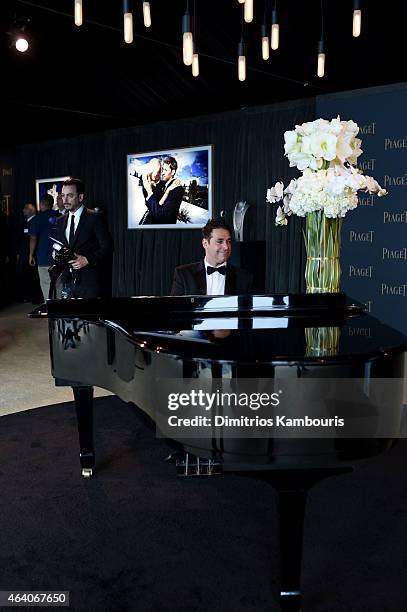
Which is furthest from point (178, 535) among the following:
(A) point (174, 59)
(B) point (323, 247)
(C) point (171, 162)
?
(C) point (171, 162)

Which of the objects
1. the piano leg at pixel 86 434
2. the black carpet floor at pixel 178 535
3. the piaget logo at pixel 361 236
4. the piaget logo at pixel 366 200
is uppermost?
the piaget logo at pixel 366 200

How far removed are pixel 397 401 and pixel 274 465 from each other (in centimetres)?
46

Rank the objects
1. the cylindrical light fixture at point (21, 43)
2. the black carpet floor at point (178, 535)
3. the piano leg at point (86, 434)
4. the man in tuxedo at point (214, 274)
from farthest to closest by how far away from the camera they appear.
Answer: the cylindrical light fixture at point (21, 43)
the man in tuxedo at point (214, 274)
the piano leg at point (86, 434)
the black carpet floor at point (178, 535)

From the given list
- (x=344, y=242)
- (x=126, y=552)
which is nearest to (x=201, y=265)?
(x=126, y=552)

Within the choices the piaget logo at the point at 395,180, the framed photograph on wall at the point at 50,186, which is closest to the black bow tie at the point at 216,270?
the piaget logo at the point at 395,180

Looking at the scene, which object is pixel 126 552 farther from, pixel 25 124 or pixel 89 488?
pixel 25 124

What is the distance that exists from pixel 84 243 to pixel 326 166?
2.95 meters

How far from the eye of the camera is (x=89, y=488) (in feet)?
10.9

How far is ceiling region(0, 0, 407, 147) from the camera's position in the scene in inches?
240

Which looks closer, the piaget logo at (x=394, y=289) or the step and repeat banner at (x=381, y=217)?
the step and repeat banner at (x=381, y=217)

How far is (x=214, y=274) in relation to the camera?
3.98 metres

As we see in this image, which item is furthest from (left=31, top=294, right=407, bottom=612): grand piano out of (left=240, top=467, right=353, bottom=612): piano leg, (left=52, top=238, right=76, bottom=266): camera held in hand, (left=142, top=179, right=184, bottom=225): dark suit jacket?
(left=142, top=179, right=184, bottom=225): dark suit jacket

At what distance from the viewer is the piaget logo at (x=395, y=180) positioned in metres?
7.07

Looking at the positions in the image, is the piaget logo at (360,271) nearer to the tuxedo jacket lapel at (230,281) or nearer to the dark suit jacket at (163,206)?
the dark suit jacket at (163,206)
